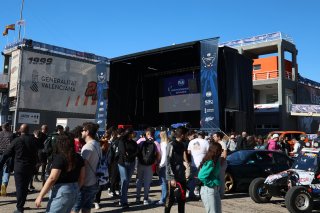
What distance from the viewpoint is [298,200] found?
7.05 metres

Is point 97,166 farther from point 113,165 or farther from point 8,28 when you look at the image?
point 8,28

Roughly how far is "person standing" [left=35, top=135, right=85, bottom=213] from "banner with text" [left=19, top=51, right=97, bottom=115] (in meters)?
32.0

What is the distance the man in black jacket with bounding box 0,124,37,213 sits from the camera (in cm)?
623

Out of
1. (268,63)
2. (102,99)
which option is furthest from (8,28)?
(268,63)

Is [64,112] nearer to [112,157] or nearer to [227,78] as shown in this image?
[227,78]

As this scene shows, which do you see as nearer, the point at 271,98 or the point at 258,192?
the point at 258,192

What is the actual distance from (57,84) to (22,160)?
31974 mm

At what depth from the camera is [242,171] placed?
939 cm

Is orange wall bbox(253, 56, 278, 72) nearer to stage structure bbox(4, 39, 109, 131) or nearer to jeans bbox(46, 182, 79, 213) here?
stage structure bbox(4, 39, 109, 131)

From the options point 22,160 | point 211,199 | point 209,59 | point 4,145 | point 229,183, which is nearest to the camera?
point 211,199

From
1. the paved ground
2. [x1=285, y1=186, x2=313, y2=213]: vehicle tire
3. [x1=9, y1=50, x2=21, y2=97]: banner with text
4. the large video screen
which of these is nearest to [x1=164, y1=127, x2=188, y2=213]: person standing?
the paved ground

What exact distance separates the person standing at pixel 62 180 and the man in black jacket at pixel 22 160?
8.59 ft

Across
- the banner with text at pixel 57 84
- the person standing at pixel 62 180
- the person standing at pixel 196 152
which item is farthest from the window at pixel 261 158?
the banner with text at pixel 57 84

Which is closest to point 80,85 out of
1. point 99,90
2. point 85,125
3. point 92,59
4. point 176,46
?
point 92,59
